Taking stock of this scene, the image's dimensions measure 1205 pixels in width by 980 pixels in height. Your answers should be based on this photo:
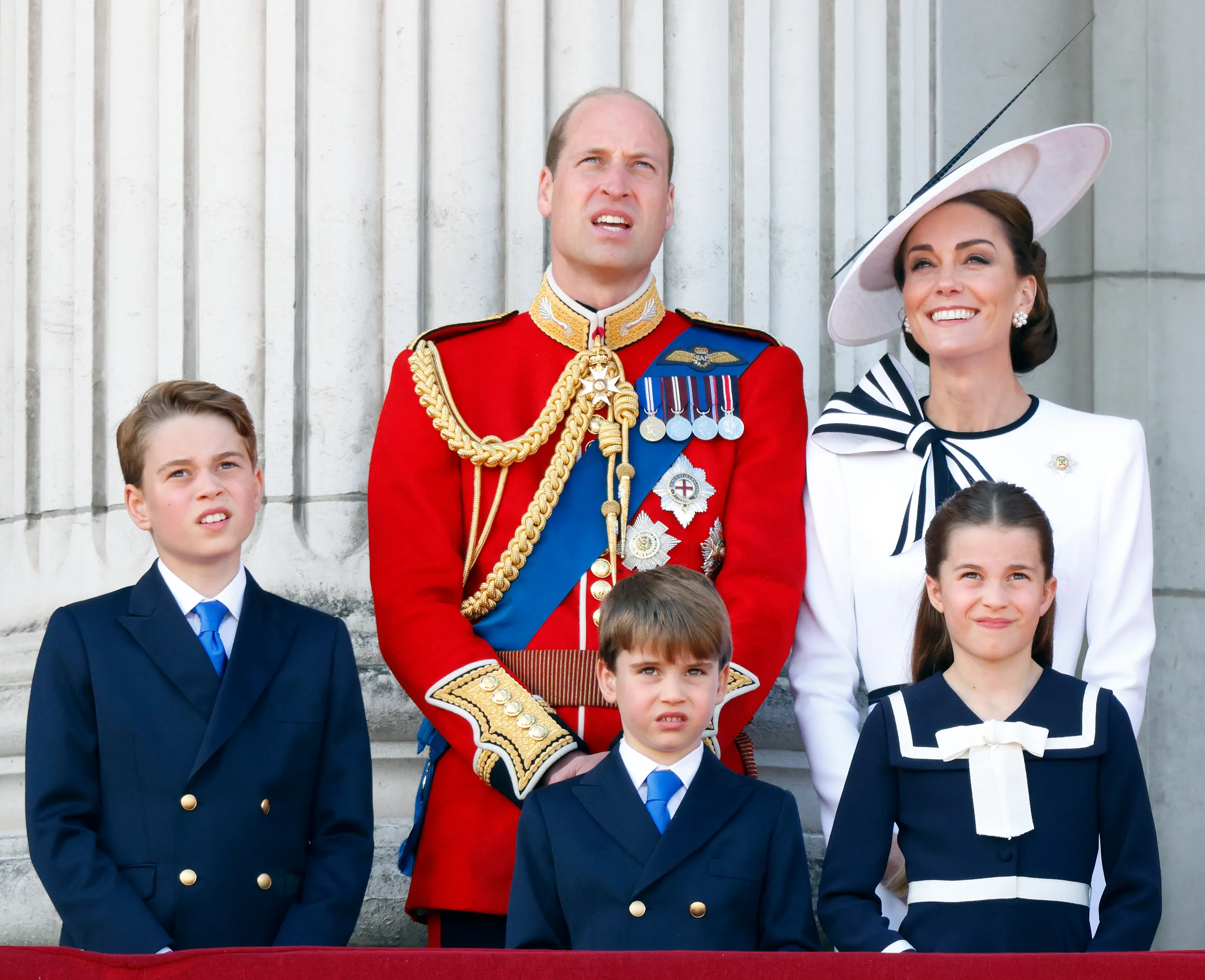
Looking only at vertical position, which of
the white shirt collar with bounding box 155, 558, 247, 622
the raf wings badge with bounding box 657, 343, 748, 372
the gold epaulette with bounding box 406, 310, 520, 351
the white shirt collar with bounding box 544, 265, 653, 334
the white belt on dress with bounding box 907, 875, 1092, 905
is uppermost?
the white shirt collar with bounding box 544, 265, 653, 334

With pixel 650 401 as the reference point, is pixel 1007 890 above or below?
below

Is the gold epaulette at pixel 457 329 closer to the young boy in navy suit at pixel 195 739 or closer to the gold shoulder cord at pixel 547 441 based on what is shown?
the gold shoulder cord at pixel 547 441

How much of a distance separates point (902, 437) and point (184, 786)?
1.44 metres

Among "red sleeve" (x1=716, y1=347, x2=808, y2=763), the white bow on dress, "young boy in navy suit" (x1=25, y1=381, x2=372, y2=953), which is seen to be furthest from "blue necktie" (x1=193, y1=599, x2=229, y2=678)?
the white bow on dress

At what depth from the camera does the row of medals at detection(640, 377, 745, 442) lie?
342 centimetres

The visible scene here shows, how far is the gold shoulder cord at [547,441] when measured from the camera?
11.0ft

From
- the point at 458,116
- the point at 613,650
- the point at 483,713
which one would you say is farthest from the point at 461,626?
the point at 458,116

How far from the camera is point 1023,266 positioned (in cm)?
342

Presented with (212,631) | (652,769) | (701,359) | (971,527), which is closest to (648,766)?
(652,769)

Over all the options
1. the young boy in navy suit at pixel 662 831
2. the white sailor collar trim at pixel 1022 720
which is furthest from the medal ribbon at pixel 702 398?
the white sailor collar trim at pixel 1022 720

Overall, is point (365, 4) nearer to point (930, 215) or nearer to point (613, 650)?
point (930, 215)

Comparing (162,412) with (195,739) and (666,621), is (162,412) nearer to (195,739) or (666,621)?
(195,739)

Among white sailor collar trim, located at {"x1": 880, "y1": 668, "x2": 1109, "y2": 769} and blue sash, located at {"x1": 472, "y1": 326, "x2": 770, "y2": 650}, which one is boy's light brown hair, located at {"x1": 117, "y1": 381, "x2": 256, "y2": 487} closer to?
blue sash, located at {"x1": 472, "y1": 326, "x2": 770, "y2": 650}

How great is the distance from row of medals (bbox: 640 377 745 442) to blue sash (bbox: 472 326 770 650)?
15 millimetres
